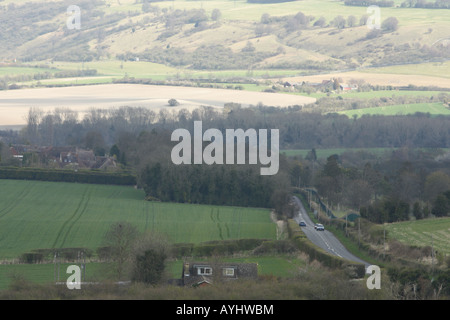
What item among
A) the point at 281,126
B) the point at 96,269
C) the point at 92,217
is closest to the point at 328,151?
the point at 281,126

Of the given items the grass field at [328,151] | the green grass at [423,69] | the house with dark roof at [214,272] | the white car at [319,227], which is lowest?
the grass field at [328,151]

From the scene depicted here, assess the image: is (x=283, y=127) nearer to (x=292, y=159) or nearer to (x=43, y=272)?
(x=292, y=159)

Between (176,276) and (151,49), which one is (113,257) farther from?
(151,49)

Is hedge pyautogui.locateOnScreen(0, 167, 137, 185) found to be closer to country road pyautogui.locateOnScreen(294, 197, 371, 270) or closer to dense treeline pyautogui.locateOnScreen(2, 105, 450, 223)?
dense treeline pyautogui.locateOnScreen(2, 105, 450, 223)

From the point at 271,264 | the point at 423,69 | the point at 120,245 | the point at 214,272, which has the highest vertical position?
the point at 423,69

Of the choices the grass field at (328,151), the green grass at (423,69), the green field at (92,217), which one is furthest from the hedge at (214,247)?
the green grass at (423,69)

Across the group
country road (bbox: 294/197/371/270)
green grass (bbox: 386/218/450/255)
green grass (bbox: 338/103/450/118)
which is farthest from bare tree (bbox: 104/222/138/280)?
green grass (bbox: 338/103/450/118)

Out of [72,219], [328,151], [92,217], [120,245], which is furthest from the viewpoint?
[328,151]

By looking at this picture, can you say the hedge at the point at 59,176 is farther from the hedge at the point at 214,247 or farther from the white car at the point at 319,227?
the hedge at the point at 214,247
